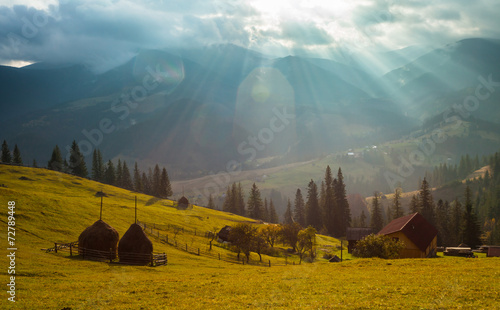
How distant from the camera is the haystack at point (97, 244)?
1823 inches

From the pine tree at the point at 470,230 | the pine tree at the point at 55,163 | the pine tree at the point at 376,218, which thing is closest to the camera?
the pine tree at the point at 470,230

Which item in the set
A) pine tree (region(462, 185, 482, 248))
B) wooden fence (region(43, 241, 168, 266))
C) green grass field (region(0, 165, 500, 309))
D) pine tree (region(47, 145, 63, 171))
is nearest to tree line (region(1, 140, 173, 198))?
pine tree (region(47, 145, 63, 171))

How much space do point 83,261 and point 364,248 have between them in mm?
43160

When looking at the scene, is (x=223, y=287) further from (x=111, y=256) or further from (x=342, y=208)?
(x=342, y=208)

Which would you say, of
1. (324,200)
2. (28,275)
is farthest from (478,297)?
(324,200)

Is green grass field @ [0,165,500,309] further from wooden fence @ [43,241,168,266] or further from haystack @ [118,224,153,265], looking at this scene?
haystack @ [118,224,153,265]

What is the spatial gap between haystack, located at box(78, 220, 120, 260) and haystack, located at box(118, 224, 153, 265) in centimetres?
134

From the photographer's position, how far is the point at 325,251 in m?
93.6

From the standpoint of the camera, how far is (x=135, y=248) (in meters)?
47.4

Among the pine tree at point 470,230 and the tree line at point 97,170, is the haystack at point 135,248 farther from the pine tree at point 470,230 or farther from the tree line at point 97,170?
the tree line at point 97,170

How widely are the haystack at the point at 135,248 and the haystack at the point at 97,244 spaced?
4.39 feet

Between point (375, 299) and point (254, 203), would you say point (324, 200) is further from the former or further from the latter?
point (375, 299)

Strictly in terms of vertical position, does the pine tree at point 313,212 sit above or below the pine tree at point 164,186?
below

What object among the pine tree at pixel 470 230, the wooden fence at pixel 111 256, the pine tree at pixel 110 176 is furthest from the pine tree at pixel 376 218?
the pine tree at pixel 110 176
